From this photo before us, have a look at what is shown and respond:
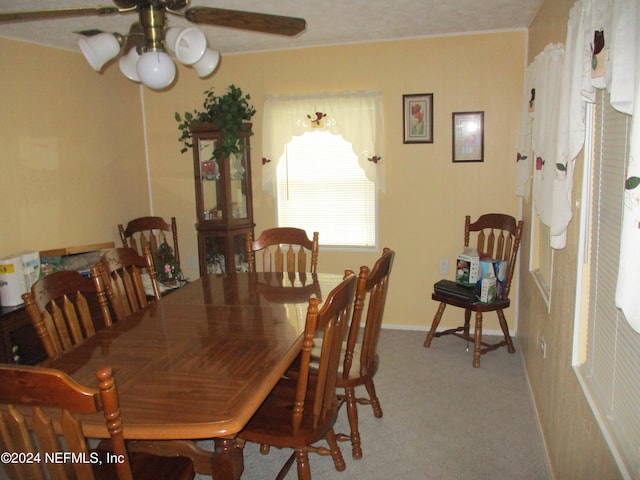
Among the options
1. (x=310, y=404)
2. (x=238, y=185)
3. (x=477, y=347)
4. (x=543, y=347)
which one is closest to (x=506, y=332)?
(x=477, y=347)

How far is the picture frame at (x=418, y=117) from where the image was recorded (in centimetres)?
375

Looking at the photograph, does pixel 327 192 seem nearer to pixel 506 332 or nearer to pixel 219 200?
pixel 219 200

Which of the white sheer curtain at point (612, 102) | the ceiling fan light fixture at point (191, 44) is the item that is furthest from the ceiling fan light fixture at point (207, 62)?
the white sheer curtain at point (612, 102)

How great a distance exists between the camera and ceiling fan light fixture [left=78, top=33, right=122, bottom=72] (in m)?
1.81

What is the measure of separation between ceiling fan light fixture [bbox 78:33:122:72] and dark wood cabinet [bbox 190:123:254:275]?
1.99 m

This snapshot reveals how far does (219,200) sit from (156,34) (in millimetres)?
2325

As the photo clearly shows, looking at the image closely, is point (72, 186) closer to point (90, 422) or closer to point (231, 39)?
point (231, 39)

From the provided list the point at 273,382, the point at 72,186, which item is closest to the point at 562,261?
the point at 273,382

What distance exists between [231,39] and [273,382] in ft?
9.38

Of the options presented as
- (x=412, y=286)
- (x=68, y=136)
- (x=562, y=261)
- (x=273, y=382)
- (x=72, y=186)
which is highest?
(x=68, y=136)

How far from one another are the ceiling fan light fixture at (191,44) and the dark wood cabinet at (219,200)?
2.00 meters

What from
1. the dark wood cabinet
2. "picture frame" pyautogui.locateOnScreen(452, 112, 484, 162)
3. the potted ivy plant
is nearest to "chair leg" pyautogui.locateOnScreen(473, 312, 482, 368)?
"picture frame" pyautogui.locateOnScreen(452, 112, 484, 162)

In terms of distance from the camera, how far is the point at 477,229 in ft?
12.1

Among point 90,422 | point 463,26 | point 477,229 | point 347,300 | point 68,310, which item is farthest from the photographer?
point 477,229
